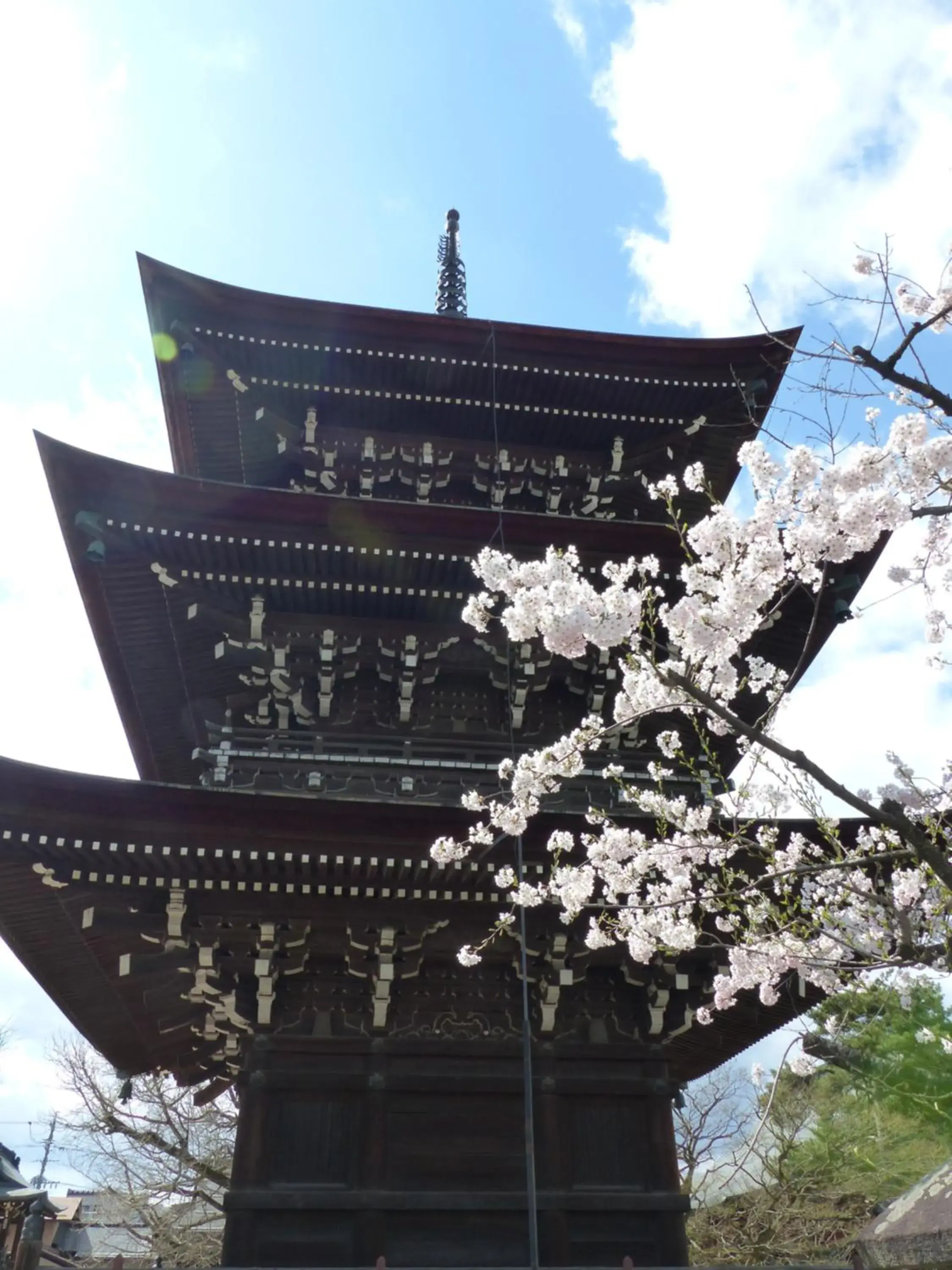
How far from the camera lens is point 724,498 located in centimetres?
1296

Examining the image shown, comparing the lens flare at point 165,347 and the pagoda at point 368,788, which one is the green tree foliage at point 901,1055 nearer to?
the pagoda at point 368,788

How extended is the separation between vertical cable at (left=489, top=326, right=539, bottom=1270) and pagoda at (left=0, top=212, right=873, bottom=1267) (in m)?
0.06

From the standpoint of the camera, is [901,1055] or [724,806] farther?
[901,1055]

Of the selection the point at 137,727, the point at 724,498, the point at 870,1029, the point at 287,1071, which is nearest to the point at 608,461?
the point at 724,498

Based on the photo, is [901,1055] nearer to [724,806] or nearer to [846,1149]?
[846,1149]

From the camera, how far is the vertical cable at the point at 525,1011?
19.7ft

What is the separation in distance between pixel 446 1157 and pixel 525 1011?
1945mm

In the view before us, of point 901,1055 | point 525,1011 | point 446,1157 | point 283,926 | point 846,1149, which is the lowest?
point 446,1157

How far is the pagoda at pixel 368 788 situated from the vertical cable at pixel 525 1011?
6cm

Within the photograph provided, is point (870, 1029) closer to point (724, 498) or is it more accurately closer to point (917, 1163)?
point (917, 1163)

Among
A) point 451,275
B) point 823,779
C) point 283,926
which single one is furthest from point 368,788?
point 451,275

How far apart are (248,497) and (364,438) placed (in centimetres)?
305

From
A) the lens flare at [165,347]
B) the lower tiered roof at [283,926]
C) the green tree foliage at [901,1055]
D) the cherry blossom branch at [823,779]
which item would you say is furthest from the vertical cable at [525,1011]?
the green tree foliage at [901,1055]

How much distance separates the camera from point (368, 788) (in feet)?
29.6
